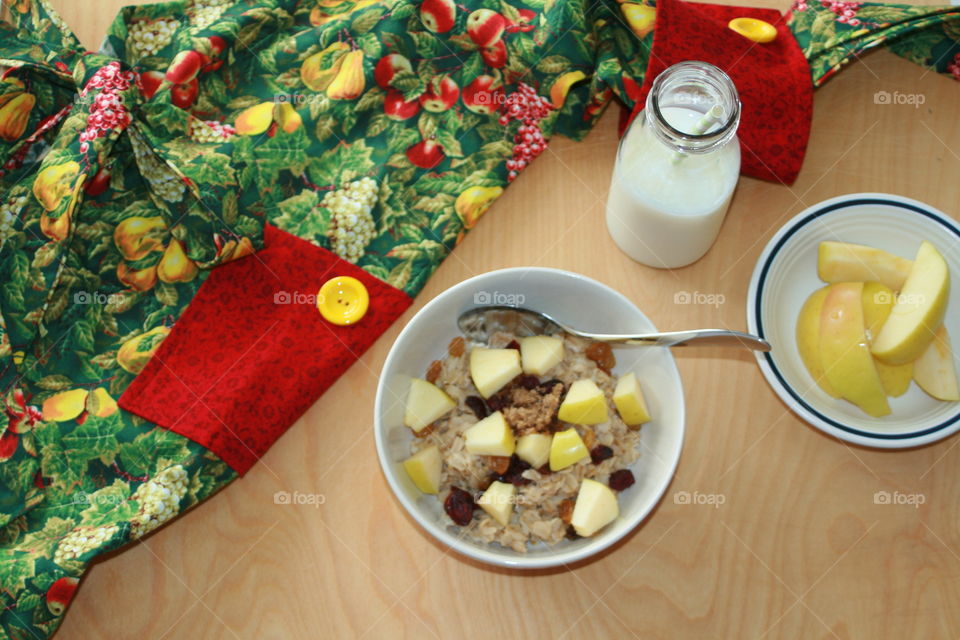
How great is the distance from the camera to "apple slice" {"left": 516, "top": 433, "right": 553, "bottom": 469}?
937mm

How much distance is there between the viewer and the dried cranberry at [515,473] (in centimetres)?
94

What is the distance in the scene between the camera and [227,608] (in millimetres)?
1023

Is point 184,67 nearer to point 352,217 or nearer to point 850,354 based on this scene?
point 352,217

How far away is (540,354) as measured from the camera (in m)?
0.98

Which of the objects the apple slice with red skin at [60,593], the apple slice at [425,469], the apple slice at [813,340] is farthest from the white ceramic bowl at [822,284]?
the apple slice with red skin at [60,593]

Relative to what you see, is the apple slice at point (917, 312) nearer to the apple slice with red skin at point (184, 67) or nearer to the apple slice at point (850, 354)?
the apple slice at point (850, 354)

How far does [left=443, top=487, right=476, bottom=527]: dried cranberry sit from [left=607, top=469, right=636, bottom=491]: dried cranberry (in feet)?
0.58

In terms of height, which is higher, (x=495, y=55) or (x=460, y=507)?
(x=495, y=55)

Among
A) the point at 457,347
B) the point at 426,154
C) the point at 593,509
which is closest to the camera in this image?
the point at 593,509

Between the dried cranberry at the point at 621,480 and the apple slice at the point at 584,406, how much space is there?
0.23 feet

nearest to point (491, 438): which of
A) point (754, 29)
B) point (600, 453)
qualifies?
point (600, 453)

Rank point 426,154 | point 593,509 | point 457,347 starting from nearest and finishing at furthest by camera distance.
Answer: point 593,509
point 457,347
point 426,154

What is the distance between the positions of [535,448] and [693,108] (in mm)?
489

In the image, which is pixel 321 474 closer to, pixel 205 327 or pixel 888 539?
pixel 205 327
